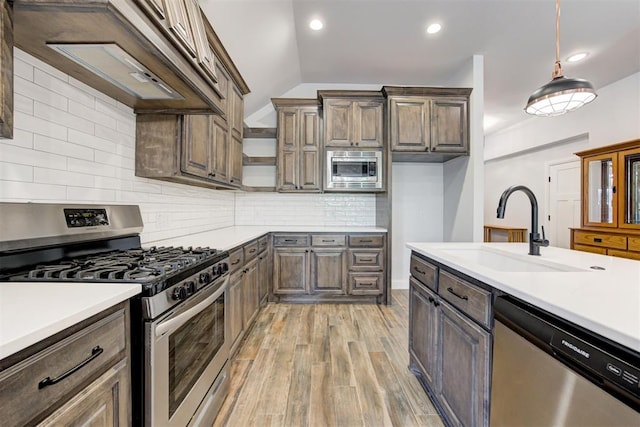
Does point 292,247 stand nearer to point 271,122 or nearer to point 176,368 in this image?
point 271,122

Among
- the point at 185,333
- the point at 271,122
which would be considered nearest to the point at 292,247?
the point at 271,122

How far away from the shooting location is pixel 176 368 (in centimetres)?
120

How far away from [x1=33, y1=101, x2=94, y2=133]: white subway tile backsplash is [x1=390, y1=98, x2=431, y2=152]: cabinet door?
9.57ft

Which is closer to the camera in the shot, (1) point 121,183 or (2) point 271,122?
(1) point 121,183

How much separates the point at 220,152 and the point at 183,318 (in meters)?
1.73

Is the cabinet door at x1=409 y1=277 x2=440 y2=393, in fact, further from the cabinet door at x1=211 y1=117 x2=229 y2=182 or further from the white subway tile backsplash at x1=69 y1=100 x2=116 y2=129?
the white subway tile backsplash at x1=69 y1=100 x2=116 y2=129

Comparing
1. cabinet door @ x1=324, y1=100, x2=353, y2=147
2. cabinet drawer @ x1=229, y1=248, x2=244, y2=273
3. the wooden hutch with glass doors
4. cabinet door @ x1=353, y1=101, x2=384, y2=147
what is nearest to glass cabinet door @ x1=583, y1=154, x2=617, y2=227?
the wooden hutch with glass doors

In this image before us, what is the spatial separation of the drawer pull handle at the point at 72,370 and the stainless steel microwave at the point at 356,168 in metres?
3.03

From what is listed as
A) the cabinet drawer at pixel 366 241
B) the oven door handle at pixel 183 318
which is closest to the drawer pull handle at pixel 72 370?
the oven door handle at pixel 183 318

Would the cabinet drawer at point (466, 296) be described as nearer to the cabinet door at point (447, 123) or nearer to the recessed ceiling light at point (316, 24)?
the cabinet door at point (447, 123)

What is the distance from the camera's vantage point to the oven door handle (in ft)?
3.43

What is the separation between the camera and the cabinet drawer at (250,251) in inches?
99.3

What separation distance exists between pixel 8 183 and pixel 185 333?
0.95 meters

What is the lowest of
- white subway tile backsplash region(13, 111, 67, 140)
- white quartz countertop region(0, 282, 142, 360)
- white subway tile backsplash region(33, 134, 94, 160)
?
white quartz countertop region(0, 282, 142, 360)
